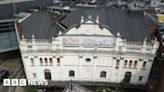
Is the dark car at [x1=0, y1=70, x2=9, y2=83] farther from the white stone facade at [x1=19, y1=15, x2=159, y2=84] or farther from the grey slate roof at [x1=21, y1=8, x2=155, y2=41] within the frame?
the grey slate roof at [x1=21, y1=8, x2=155, y2=41]

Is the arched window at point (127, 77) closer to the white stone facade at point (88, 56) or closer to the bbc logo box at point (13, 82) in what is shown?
the white stone facade at point (88, 56)

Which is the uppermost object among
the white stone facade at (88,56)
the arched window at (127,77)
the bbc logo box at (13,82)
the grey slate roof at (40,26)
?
the grey slate roof at (40,26)

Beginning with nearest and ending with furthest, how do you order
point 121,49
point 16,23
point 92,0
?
point 121,49 → point 16,23 → point 92,0

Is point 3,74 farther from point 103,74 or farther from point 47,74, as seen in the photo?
point 103,74

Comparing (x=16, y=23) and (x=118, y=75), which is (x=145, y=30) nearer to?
(x=118, y=75)

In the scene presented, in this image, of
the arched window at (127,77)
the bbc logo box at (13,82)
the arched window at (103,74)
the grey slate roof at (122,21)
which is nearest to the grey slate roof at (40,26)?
the grey slate roof at (122,21)

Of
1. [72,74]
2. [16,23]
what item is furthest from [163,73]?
[16,23]

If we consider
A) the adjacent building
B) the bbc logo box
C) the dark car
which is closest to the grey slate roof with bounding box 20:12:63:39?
the adjacent building
